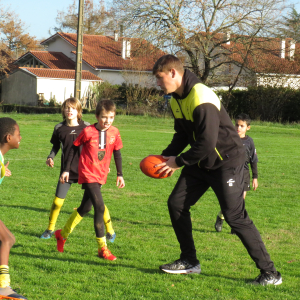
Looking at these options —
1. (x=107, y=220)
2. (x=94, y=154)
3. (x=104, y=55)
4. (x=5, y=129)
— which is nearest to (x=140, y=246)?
(x=107, y=220)

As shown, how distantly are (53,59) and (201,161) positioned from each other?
52.5 m


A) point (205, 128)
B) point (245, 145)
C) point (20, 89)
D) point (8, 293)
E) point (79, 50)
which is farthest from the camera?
point (20, 89)

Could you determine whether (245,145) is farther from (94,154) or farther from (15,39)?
(15,39)

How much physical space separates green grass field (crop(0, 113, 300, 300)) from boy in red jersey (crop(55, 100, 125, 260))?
0.24 metres

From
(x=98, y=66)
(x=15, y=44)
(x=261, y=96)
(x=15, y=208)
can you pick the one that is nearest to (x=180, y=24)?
(x=261, y=96)

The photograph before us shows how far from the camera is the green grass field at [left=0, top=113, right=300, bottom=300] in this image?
4387mm

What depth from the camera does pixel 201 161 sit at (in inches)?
175

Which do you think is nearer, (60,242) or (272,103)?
(60,242)

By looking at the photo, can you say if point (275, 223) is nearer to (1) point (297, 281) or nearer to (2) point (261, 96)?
(1) point (297, 281)

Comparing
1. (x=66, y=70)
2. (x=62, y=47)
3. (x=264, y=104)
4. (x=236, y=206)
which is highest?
(x=62, y=47)

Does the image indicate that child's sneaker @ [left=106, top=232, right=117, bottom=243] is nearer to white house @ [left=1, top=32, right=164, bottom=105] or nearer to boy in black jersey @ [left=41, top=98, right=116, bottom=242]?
boy in black jersey @ [left=41, top=98, right=116, bottom=242]

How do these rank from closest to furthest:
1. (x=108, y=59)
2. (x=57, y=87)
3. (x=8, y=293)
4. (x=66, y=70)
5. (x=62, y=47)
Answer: (x=8, y=293) → (x=57, y=87) → (x=66, y=70) → (x=108, y=59) → (x=62, y=47)

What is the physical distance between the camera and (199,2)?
107ft

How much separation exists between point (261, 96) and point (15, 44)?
39816 mm
